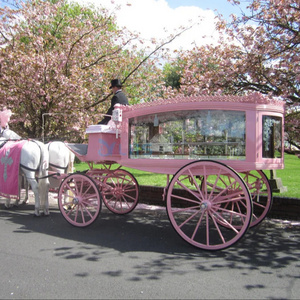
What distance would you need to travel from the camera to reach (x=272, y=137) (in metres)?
4.35

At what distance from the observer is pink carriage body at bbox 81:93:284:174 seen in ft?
13.5

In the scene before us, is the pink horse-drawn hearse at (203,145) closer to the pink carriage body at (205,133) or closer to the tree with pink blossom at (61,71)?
the pink carriage body at (205,133)

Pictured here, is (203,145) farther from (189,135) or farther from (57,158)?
(57,158)

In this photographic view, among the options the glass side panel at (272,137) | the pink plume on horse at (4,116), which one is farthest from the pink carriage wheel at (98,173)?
the glass side panel at (272,137)

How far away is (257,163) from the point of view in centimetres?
411

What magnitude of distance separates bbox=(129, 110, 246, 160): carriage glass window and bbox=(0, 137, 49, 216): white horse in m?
2.17

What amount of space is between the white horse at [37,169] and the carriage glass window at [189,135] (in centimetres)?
217

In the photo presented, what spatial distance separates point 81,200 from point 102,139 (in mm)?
1082

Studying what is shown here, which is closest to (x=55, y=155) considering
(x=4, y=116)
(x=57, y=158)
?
(x=57, y=158)

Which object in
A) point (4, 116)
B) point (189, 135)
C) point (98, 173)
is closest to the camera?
point (189, 135)

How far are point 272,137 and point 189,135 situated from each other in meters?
1.16

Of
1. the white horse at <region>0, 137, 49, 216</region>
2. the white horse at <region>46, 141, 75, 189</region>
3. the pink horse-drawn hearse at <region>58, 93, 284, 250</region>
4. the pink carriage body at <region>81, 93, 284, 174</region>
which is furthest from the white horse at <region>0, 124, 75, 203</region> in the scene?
the pink carriage body at <region>81, 93, 284, 174</region>

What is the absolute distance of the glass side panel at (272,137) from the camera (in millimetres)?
4230

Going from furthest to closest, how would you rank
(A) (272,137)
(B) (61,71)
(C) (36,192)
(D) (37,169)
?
(B) (61,71) → (D) (37,169) → (C) (36,192) → (A) (272,137)
